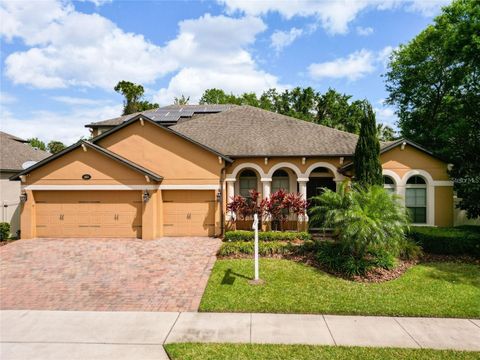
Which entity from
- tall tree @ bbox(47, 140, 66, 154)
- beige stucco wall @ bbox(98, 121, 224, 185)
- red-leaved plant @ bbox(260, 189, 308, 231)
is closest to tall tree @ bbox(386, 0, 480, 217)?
red-leaved plant @ bbox(260, 189, 308, 231)

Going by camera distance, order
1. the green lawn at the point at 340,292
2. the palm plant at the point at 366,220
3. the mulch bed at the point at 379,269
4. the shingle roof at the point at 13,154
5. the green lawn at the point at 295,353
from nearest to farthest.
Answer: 1. the green lawn at the point at 295,353
2. the green lawn at the point at 340,292
3. the palm plant at the point at 366,220
4. the mulch bed at the point at 379,269
5. the shingle roof at the point at 13,154

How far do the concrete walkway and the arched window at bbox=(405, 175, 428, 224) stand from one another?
26.5 ft

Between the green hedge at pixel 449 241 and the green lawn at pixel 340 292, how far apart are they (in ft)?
3.84

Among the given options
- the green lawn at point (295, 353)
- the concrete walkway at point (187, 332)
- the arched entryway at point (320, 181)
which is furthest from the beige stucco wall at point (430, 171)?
the green lawn at point (295, 353)

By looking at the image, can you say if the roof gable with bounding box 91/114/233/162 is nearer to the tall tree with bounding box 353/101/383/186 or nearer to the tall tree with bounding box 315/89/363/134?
the tall tree with bounding box 353/101/383/186

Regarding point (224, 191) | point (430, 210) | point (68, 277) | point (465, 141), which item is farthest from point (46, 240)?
point (465, 141)

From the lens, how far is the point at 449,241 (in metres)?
11.7

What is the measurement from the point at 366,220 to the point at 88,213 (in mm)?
12584

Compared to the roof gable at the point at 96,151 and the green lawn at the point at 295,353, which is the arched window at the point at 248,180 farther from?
the green lawn at the point at 295,353

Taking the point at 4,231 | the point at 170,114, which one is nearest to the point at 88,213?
the point at 4,231

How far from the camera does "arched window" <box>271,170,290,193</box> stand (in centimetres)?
1661

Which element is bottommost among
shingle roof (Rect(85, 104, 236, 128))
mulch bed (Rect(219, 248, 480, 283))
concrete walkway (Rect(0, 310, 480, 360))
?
concrete walkway (Rect(0, 310, 480, 360))

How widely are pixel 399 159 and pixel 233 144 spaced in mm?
8556

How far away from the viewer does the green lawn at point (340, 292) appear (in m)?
7.62
